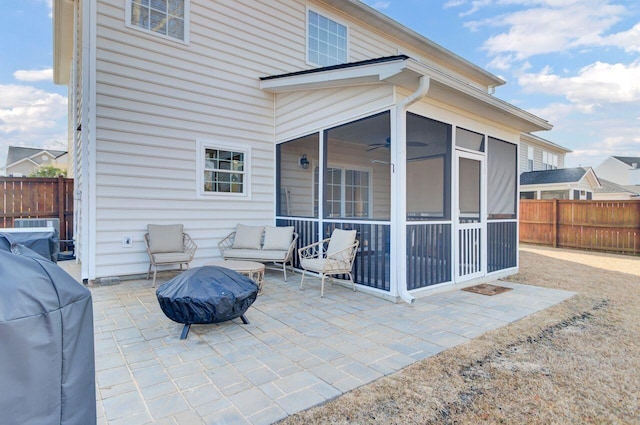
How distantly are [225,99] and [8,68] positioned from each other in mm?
15192

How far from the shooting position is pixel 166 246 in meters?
5.43

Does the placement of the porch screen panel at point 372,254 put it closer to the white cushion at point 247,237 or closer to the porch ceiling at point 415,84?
the white cushion at point 247,237

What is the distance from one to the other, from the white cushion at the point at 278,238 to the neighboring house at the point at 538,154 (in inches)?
601

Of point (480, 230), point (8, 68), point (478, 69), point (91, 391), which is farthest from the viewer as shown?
point (8, 68)

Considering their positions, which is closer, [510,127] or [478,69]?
[510,127]

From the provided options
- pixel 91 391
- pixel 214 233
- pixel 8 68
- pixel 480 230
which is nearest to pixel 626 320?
pixel 480 230

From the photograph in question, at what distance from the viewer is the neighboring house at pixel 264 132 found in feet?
15.7

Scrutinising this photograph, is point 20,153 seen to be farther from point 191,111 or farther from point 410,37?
point 410,37

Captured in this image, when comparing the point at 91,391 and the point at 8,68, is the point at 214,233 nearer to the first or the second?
the point at 91,391

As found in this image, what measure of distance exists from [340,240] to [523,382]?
3032mm

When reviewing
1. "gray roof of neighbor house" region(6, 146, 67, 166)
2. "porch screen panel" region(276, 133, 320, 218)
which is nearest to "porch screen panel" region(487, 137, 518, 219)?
"porch screen panel" region(276, 133, 320, 218)

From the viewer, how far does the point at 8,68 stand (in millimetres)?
14711

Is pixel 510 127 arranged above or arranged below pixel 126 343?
above

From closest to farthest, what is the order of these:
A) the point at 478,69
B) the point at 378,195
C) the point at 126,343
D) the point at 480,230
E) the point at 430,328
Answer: the point at 126,343
the point at 430,328
the point at 480,230
the point at 378,195
the point at 478,69
